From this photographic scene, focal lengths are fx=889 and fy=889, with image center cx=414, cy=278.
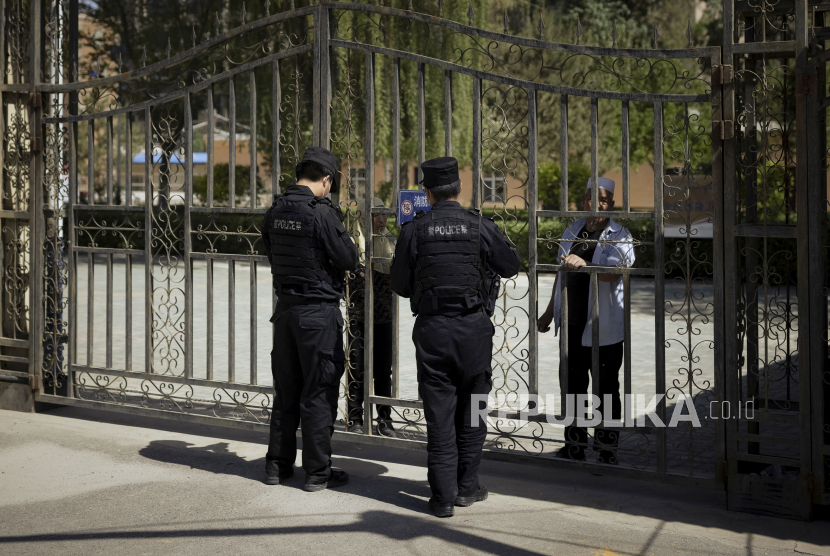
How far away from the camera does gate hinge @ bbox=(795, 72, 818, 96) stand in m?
4.81

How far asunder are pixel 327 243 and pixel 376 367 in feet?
4.63

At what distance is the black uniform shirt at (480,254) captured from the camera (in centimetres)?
509

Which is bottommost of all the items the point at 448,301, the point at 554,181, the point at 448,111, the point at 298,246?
the point at 448,301

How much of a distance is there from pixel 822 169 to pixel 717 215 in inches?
23.4

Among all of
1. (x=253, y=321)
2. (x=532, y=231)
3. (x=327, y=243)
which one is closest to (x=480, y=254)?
(x=532, y=231)

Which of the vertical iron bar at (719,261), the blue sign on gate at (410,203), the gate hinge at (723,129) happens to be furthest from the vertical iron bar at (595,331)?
the blue sign on gate at (410,203)

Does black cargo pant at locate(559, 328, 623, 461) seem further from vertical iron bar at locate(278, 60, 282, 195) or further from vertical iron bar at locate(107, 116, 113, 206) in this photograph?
vertical iron bar at locate(107, 116, 113, 206)

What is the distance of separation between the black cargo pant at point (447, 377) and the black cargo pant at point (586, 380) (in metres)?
0.79

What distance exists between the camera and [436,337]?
16.6 feet

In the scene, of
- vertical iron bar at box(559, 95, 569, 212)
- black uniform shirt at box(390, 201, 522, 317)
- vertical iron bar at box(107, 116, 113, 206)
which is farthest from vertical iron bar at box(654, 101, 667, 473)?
vertical iron bar at box(107, 116, 113, 206)

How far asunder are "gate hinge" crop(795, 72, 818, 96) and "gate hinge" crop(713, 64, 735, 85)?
0.36 m

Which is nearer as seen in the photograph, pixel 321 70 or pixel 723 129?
pixel 723 129

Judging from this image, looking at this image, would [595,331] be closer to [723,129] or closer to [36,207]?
[723,129]

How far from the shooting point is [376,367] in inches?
259
